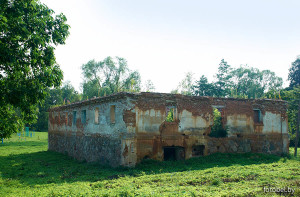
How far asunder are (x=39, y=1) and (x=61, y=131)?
46.0 ft

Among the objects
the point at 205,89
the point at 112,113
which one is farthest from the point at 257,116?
the point at 205,89

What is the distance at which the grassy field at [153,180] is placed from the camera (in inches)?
343

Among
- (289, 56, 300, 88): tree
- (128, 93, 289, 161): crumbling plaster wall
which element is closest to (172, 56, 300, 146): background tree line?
(289, 56, 300, 88): tree

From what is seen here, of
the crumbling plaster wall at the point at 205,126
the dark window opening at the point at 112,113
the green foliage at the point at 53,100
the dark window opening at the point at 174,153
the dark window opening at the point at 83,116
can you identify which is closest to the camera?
the crumbling plaster wall at the point at 205,126

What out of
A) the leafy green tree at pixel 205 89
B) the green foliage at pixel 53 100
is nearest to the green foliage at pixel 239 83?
the leafy green tree at pixel 205 89

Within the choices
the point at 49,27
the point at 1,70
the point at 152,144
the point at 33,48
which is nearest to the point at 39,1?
the point at 49,27

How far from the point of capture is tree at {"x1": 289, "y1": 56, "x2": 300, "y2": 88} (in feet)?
130

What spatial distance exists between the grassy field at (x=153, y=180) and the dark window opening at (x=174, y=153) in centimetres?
76

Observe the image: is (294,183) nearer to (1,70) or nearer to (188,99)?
(188,99)

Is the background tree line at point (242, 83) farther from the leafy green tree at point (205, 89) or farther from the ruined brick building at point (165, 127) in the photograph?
the ruined brick building at point (165, 127)

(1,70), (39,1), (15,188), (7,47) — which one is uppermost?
(39,1)

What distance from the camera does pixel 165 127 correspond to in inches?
561

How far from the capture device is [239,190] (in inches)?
336

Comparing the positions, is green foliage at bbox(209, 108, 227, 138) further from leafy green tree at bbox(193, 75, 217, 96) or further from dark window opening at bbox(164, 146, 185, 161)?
leafy green tree at bbox(193, 75, 217, 96)
